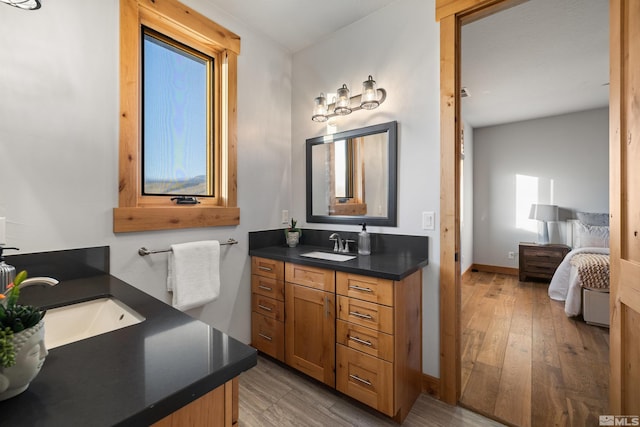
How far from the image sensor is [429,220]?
187 centimetres

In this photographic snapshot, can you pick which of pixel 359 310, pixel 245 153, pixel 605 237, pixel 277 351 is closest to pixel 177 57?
pixel 245 153

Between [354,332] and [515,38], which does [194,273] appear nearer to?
[354,332]

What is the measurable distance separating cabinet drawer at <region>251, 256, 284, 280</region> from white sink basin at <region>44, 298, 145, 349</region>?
1.08m

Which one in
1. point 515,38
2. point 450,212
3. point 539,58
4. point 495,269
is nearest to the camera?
point 450,212

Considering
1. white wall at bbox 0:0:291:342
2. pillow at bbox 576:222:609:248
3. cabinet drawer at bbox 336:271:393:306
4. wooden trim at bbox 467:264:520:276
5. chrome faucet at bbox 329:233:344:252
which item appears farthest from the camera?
wooden trim at bbox 467:264:520:276

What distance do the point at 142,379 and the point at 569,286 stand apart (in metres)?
4.13

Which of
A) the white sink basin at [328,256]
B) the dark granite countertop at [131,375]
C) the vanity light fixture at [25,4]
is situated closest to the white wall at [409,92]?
the white sink basin at [328,256]

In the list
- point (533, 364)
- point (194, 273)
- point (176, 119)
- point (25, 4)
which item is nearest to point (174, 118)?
point (176, 119)

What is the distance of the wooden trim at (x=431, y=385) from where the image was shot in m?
1.81

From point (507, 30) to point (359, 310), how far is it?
8.34 ft

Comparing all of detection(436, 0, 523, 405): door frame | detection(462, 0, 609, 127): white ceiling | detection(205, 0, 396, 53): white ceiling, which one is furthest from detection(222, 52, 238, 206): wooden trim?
detection(462, 0, 609, 127): white ceiling

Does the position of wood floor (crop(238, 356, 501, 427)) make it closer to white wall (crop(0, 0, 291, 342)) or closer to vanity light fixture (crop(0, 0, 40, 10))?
white wall (crop(0, 0, 291, 342))

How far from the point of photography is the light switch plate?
6.07 feet

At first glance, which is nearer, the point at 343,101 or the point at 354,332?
the point at 354,332
